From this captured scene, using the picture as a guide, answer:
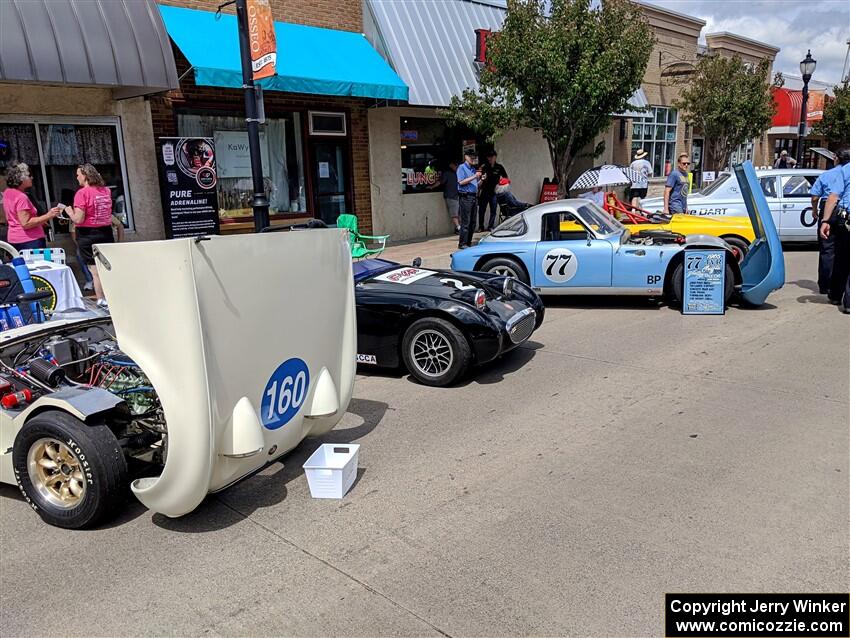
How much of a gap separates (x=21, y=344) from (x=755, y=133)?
2342cm

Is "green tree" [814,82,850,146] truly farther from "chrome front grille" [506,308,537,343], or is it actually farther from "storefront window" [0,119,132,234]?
"storefront window" [0,119,132,234]

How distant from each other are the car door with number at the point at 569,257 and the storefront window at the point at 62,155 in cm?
692

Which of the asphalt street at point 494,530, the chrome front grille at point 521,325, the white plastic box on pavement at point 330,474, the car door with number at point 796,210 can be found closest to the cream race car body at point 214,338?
the white plastic box on pavement at point 330,474

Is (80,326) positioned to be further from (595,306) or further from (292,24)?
(292,24)

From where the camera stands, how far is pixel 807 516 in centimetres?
369

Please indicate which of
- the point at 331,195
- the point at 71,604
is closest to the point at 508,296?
the point at 71,604

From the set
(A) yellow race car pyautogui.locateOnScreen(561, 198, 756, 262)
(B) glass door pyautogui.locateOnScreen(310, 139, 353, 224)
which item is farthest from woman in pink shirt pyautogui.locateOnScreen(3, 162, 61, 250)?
(A) yellow race car pyautogui.locateOnScreen(561, 198, 756, 262)

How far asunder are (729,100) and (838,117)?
40.8 ft

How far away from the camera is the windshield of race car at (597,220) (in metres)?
8.91

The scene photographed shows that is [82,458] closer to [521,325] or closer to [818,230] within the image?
[521,325]

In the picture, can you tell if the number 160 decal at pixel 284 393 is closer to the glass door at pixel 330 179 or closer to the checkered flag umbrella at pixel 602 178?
the checkered flag umbrella at pixel 602 178

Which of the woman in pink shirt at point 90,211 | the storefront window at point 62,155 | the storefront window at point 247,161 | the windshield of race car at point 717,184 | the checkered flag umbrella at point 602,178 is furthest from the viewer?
the windshield of race car at point 717,184

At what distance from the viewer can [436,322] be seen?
600cm

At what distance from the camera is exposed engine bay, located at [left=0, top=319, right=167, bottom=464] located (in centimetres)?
392
